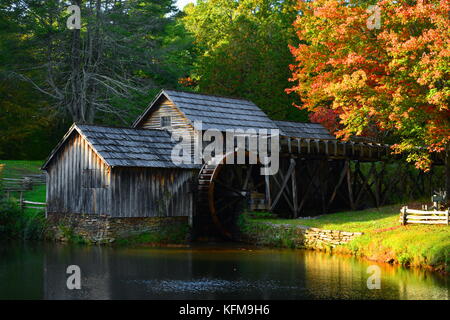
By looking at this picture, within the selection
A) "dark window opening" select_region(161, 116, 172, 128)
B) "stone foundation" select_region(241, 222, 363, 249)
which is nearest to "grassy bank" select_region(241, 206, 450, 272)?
"stone foundation" select_region(241, 222, 363, 249)

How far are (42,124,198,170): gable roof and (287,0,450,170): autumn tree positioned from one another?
7.30 metres

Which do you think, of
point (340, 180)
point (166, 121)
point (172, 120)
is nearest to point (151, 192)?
point (172, 120)

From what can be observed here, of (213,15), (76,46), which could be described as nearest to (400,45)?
(76,46)

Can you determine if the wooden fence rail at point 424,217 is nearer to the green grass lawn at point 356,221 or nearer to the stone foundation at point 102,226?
the green grass lawn at point 356,221

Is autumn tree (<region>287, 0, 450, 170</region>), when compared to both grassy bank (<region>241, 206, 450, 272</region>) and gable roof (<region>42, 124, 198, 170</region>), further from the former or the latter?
gable roof (<region>42, 124, 198, 170</region>)

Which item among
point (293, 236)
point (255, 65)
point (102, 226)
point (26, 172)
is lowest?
point (293, 236)

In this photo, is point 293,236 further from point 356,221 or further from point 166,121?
point 166,121

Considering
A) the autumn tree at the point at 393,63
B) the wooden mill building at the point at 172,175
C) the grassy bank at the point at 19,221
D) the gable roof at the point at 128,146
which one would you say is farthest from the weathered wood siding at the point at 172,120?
the grassy bank at the point at 19,221

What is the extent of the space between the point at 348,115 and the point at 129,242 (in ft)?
32.3

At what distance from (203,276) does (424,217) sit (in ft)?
27.7

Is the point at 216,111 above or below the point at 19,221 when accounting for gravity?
above

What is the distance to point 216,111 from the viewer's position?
31.1 meters

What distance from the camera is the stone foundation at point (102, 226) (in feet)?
87.5

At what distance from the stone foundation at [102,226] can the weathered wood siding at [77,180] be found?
1.04 ft
